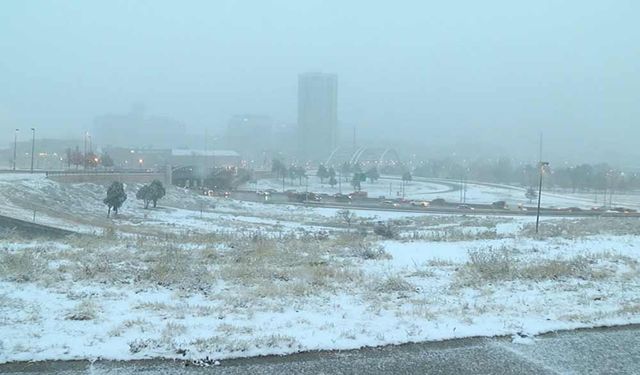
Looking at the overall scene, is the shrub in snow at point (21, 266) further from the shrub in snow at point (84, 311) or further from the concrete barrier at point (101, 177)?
the concrete barrier at point (101, 177)

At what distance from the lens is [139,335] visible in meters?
6.45

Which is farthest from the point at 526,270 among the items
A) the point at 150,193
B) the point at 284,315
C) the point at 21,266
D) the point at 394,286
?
the point at 150,193

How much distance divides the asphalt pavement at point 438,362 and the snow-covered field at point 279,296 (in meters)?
0.21

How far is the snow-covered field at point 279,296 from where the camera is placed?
638 cm

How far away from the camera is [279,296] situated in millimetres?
8461

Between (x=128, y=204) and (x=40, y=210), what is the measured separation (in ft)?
49.0

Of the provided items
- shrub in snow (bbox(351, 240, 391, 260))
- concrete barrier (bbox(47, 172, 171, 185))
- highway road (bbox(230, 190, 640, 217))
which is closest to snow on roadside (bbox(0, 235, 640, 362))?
shrub in snow (bbox(351, 240, 391, 260))

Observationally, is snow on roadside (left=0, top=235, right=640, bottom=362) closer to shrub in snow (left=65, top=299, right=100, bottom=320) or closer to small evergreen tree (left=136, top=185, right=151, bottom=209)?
shrub in snow (left=65, top=299, right=100, bottom=320)

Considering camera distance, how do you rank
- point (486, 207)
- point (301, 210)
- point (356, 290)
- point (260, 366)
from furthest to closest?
point (486, 207), point (301, 210), point (356, 290), point (260, 366)

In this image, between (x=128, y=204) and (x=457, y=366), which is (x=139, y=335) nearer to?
(x=457, y=366)

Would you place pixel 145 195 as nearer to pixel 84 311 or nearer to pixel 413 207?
pixel 413 207

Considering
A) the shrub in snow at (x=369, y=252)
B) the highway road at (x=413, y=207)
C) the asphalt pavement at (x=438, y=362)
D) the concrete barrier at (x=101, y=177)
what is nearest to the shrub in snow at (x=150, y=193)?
the concrete barrier at (x=101, y=177)

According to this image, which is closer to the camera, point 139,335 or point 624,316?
point 139,335

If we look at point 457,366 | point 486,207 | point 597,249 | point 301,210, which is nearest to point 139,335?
point 457,366
